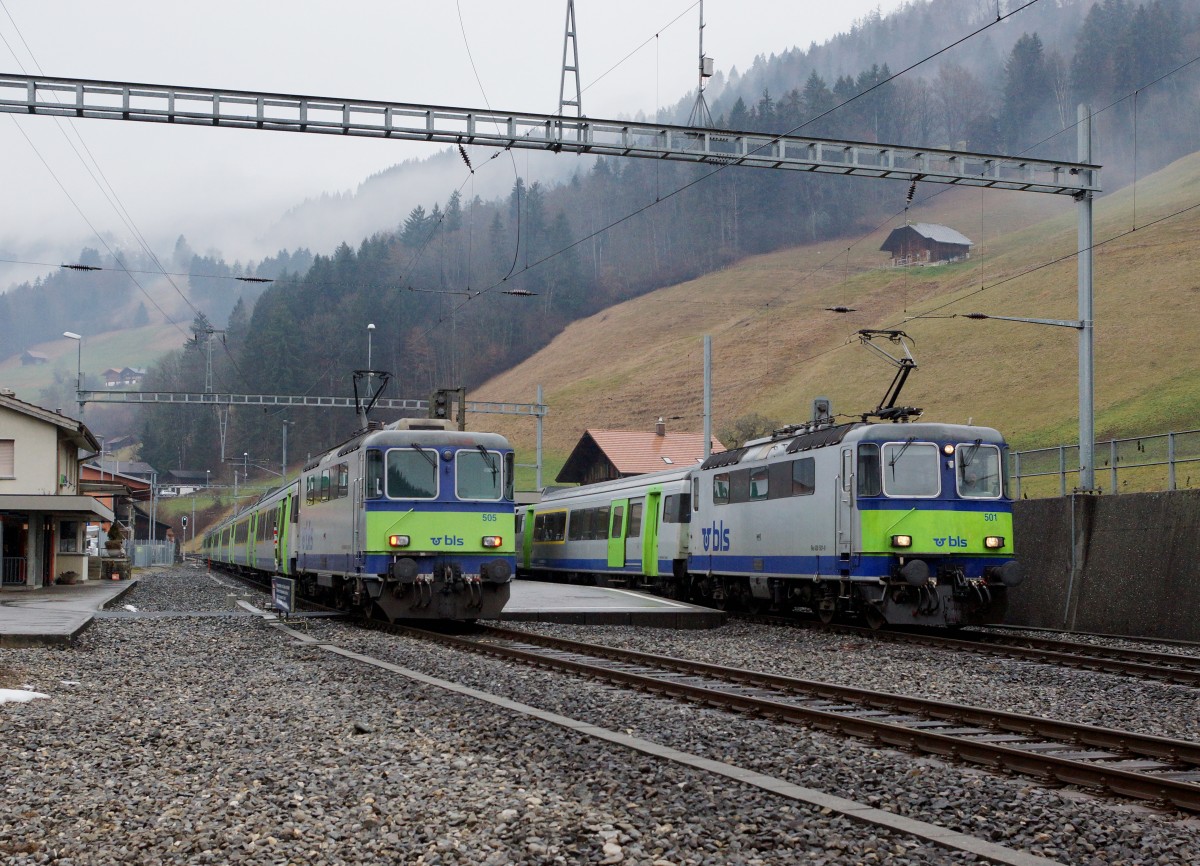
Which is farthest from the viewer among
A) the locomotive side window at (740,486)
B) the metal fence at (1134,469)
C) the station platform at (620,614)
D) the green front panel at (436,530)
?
the metal fence at (1134,469)

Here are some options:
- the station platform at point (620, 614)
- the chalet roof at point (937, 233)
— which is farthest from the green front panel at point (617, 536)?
the chalet roof at point (937, 233)

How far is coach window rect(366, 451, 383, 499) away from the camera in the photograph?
20.3 m

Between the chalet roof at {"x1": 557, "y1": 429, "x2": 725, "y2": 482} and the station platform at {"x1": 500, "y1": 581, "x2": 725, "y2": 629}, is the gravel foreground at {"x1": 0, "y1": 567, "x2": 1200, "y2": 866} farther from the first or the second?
the chalet roof at {"x1": 557, "y1": 429, "x2": 725, "y2": 482}

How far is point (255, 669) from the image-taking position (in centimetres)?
1495

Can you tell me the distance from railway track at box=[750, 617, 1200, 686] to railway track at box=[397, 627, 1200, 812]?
4.38m

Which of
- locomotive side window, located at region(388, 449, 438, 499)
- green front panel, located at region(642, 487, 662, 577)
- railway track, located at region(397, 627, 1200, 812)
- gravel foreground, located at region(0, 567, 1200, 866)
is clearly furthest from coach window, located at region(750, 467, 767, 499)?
gravel foreground, located at region(0, 567, 1200, 866)

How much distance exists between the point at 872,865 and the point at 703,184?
136 m

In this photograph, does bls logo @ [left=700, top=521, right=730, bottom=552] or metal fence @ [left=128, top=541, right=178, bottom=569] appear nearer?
bls logo @ [left=700, top=521, right=730, bottom=552]

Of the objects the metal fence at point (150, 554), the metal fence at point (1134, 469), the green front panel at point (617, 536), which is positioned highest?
the metal fence at point (1134, 469)

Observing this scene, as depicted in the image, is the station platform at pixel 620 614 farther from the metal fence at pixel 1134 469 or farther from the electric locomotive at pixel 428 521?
the metal fence at pixel 1134 469

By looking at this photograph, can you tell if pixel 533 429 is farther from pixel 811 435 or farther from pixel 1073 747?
pixel 1073 747

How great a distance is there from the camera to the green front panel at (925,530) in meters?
19.5

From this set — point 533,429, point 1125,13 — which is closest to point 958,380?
point 533,429

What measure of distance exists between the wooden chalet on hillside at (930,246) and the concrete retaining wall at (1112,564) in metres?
105
